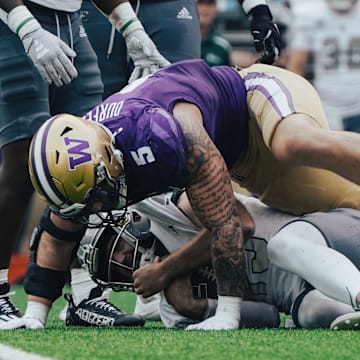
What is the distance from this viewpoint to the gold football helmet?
420cm

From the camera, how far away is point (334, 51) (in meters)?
8.98

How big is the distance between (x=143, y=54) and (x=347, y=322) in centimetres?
153

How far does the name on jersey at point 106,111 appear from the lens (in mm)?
4395

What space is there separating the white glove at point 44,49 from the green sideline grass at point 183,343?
93 centimetres

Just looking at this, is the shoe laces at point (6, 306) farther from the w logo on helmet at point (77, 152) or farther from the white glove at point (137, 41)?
the white glove at point (137, 41)

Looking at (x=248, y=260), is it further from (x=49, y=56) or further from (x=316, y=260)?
(x=49, y=56)

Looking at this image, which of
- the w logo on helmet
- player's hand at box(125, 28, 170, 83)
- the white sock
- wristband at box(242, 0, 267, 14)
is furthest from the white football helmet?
the w logo on helmet

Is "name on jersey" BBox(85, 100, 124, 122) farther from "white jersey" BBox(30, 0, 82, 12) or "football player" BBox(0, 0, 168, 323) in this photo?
"white jersey" BBox(30, 0, 82, 12)

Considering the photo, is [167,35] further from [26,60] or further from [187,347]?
[187,347]

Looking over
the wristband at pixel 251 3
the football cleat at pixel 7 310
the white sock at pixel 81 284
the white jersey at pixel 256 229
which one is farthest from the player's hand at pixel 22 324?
the wristband at pixel 251 3

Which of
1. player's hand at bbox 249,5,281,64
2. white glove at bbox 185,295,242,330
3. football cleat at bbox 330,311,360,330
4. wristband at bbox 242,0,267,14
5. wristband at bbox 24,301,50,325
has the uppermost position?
wristband at bbox 242,0,267,14

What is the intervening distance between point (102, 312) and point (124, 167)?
720mm

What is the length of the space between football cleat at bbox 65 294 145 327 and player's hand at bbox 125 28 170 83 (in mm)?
937

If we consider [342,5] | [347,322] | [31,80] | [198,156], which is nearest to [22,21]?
[31,80]
